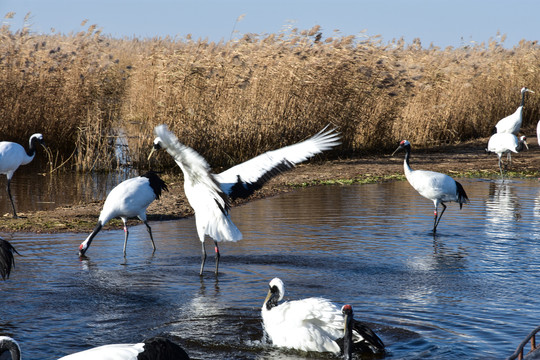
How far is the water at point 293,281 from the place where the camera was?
551 cm

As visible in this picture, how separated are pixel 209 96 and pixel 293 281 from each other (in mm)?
8337

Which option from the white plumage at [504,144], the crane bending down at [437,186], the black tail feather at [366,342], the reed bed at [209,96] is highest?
the reed bed at [209,96]

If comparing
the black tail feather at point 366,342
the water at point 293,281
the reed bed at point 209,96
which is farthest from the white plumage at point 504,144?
the black tail feather at point 366,342

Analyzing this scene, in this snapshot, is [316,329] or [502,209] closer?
[316,329]

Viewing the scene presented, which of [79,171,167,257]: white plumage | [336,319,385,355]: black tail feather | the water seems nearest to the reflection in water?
the water

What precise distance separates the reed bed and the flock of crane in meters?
3.02

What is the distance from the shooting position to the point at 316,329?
17.3 ft

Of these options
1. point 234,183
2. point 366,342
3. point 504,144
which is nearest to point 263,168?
point 234,183

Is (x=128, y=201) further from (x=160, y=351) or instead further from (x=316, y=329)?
(x=160, y=351)

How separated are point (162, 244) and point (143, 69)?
8.37 meters

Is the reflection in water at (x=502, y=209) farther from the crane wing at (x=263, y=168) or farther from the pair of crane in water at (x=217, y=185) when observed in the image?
the crane wing at (x=263, y=168)

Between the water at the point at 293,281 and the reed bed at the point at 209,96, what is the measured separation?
4.27 metres

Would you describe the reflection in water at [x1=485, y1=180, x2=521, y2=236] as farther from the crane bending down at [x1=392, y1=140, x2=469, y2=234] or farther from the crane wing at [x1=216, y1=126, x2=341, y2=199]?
the crane wing at [x1=216, y1=126, x2=341, y2=199]

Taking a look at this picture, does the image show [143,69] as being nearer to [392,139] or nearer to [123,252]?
[392,139]
